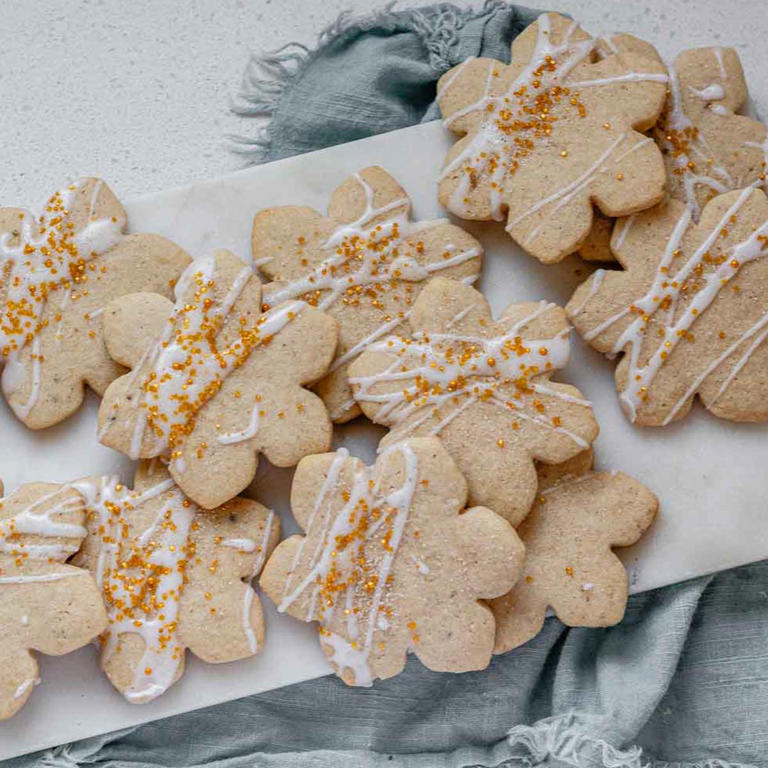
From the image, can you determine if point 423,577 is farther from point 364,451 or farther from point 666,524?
point 666,524

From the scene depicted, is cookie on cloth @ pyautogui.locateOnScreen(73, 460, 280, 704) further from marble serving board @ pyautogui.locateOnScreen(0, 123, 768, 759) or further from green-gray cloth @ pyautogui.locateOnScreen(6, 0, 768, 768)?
green-gray cloth @ pyautogui.locateOnScreen(6, 0, 768, 768)

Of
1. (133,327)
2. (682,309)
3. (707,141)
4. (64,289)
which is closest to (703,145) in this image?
(707,141)

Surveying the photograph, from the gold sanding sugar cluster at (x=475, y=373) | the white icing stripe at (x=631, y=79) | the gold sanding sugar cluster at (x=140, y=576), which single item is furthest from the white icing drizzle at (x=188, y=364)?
the white icing stripe at (x=631, y=79)

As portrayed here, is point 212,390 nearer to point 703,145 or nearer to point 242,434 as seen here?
point 242,434

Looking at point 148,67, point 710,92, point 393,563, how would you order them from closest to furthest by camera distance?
point 393,563 < point 710,92 < point 148,67

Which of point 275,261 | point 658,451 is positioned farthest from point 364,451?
point 658,451

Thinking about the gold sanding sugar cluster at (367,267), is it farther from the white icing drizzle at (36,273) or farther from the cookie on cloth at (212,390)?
the white icing drizzle at (36,273)

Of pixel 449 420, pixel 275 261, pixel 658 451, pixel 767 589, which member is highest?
pixel 275 261
